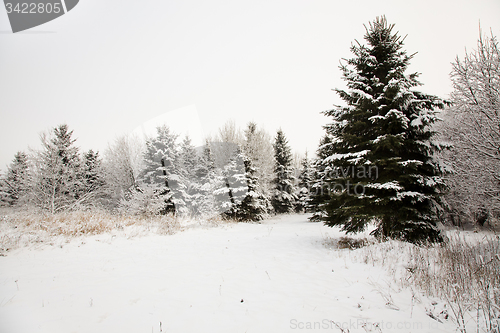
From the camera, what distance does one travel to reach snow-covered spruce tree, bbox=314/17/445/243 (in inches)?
260

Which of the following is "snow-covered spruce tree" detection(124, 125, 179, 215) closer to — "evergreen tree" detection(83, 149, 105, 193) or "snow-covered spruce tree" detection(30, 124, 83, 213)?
"snow-covered spruce tree" detection(30, 124, 83, 213)

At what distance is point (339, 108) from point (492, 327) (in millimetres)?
6685

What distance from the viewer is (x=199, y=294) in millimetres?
3914

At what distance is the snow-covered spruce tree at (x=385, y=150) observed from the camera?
6.60 m

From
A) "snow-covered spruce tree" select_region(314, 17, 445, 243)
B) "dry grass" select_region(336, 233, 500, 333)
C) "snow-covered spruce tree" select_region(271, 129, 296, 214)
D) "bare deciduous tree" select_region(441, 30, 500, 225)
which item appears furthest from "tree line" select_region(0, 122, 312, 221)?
"bare deciduous tree" select_region(441, 30, 500, 225)

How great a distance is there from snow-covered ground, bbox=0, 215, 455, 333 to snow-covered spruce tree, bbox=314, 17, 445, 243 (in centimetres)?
201

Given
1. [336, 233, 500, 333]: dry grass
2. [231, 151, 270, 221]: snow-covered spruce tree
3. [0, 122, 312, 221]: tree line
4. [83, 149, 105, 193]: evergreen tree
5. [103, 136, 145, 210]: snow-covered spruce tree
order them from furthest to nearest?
1. [103, 136, 145, 210]: snow-covered spruce tree
2. [83, 149, 105, 193]: evergreen tree
3. [231, 151, 270, 221]: snow-covered spruce tree
4. [0, 122, 312, 221]: tree line
5. [336, 233, 500, 333]: dry grass

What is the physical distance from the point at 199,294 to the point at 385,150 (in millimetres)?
7221

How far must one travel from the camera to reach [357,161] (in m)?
7.03

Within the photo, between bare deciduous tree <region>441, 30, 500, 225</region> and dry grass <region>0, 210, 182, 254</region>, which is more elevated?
bare deciduous tree <region>441, 30, 500, 225</region>

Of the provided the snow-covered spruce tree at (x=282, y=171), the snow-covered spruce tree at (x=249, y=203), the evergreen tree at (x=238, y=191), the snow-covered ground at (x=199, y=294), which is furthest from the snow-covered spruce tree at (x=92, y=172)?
the snow-covered ground at (x=199, y=294)

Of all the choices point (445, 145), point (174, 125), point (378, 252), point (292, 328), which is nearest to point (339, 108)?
point (445, 145)

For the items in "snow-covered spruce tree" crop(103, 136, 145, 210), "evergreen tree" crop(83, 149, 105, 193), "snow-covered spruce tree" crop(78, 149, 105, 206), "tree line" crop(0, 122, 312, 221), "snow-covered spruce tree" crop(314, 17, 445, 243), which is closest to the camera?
"snow-covered spruce tree" crop(314, 17, 445, 243)

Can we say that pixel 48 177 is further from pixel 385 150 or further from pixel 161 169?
pixel 385 150
